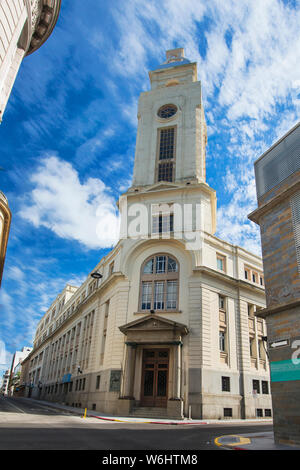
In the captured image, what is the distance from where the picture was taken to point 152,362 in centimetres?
Result: 2822

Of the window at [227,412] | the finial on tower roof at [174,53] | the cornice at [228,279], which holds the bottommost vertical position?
the window at [227,412]

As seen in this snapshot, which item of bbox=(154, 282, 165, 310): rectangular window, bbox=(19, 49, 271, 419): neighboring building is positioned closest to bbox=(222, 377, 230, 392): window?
bbox=(19, 49, 271, 419): neighboring building

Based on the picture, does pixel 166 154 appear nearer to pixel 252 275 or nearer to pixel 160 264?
pixel 160 264

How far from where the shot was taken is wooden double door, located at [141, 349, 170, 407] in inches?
1059

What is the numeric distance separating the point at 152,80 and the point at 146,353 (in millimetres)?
37119

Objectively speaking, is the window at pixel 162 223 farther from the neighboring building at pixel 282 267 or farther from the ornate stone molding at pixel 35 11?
the ornate stone molding at pixel 35 11

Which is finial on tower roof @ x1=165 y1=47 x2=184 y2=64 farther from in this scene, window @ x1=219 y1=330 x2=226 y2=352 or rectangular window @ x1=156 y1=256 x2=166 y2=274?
window @ x1=219 y1=330 x2=226 y2=352

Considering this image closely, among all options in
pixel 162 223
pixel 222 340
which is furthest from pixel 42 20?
pixel 222 340

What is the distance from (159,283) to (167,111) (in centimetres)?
2388

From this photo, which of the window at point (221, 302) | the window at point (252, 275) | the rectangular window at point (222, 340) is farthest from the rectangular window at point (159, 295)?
the window at point (252, 275)

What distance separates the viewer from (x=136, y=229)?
1372 inches

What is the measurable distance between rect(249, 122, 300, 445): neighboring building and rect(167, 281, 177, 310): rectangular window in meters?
17.3

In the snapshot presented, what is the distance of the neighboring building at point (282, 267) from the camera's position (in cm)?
1050
